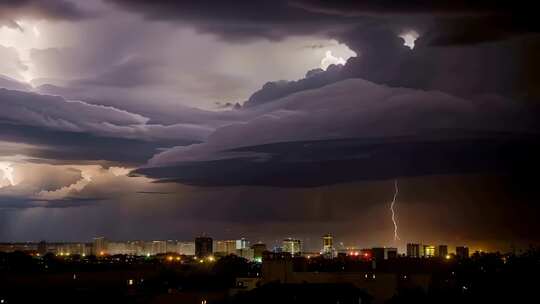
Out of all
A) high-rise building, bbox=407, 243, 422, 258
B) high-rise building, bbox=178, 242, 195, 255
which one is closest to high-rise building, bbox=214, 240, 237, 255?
high-rise building, bbox=178, 242, 195, 255

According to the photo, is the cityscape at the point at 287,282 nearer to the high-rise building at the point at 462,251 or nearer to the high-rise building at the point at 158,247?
the high-rise building at the point at 462,251

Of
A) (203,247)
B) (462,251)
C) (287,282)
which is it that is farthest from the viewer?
(203,247)

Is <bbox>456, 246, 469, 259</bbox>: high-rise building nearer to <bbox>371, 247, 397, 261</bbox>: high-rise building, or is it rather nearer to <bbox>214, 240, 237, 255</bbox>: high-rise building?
<bbox>371, 247, 397, 261</bbox>: high-rise building

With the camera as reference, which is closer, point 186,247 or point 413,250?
point 413,250

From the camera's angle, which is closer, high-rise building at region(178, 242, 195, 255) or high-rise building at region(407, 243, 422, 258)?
high-rise building at region(407, 243, 422, 258)

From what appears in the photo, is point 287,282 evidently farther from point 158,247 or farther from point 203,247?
point 158,247

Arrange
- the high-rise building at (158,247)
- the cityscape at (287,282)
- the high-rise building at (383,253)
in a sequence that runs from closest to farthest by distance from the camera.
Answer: the cityscape at (287,282)
the high-rise building at (383,253)
the high-rise building at (158,247)

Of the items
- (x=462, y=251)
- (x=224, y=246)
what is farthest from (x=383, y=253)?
(x=224, y=246)

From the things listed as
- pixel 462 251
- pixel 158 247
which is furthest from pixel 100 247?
pixel 462 251

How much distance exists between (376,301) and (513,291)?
644 inches

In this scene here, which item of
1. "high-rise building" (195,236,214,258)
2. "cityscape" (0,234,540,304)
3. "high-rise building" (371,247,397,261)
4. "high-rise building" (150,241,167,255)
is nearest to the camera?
"cityscape" (0,234,540,304)

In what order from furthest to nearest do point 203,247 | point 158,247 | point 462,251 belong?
1. point 158,247
2. point 203,247
3. point 462,251

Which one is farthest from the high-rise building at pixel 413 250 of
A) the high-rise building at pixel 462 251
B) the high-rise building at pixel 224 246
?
the high-rise building at pixel 224 246

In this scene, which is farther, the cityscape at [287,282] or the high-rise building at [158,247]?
the high-rise building at [158,247]
